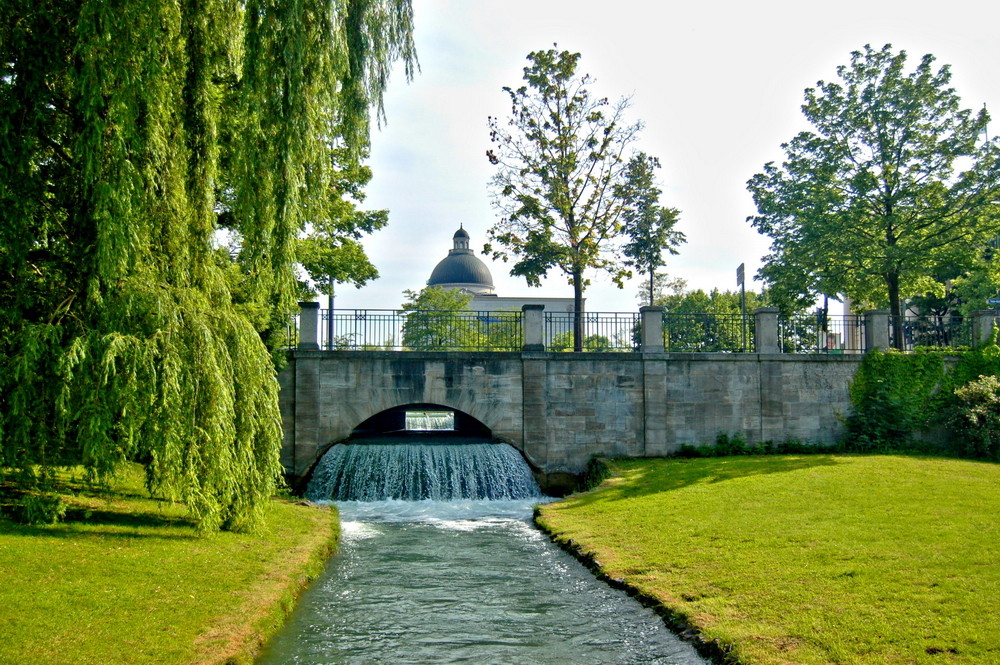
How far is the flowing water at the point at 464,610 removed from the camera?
7.48 m

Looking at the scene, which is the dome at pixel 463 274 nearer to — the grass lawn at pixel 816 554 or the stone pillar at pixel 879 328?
the stone pillar at pixel 879 328

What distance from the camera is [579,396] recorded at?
20.6 m

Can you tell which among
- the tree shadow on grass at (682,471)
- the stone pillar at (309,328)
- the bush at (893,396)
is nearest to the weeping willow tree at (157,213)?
the tree shadow on grass at (682,471)

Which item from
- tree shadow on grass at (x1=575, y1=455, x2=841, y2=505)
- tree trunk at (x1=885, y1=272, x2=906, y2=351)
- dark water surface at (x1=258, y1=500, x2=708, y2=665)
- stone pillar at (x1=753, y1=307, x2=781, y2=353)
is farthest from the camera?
tree trunk at (x1=885, y1=272, x2=906, y2=351)

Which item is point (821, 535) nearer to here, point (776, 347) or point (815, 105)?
point (776, 347)

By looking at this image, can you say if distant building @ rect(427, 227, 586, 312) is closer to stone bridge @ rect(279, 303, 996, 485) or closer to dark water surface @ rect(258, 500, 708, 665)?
stone bridge @ rect(279, 303, 996, 485)

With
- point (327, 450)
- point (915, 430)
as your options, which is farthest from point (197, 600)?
point (915, 430)

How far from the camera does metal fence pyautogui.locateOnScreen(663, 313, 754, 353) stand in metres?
22.5

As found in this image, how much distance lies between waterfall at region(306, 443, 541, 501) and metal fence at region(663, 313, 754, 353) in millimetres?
6059

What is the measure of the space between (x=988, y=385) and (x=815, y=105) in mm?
9453

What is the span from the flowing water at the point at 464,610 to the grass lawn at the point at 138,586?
0.44 metres

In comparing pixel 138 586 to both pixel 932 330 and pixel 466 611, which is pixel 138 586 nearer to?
pixel 466 611

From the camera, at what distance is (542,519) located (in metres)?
14.8

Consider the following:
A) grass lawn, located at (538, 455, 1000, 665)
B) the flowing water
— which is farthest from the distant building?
the flowing water
